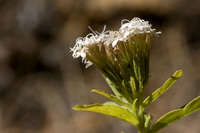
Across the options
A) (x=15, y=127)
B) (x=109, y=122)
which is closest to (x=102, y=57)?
(x=109, y=122)

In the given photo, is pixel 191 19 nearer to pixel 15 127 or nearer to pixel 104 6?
pixel 104 6

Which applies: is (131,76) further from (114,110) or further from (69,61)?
(69,61)

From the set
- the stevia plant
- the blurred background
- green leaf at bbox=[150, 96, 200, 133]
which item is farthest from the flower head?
the blurred background

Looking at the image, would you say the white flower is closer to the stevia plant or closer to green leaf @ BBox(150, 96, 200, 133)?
the stevia plant

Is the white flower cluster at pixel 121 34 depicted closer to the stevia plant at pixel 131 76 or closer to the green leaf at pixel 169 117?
the stevia plant at pixel 131 76

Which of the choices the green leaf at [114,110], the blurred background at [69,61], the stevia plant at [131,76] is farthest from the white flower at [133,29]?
the blurred background at [69,61]
